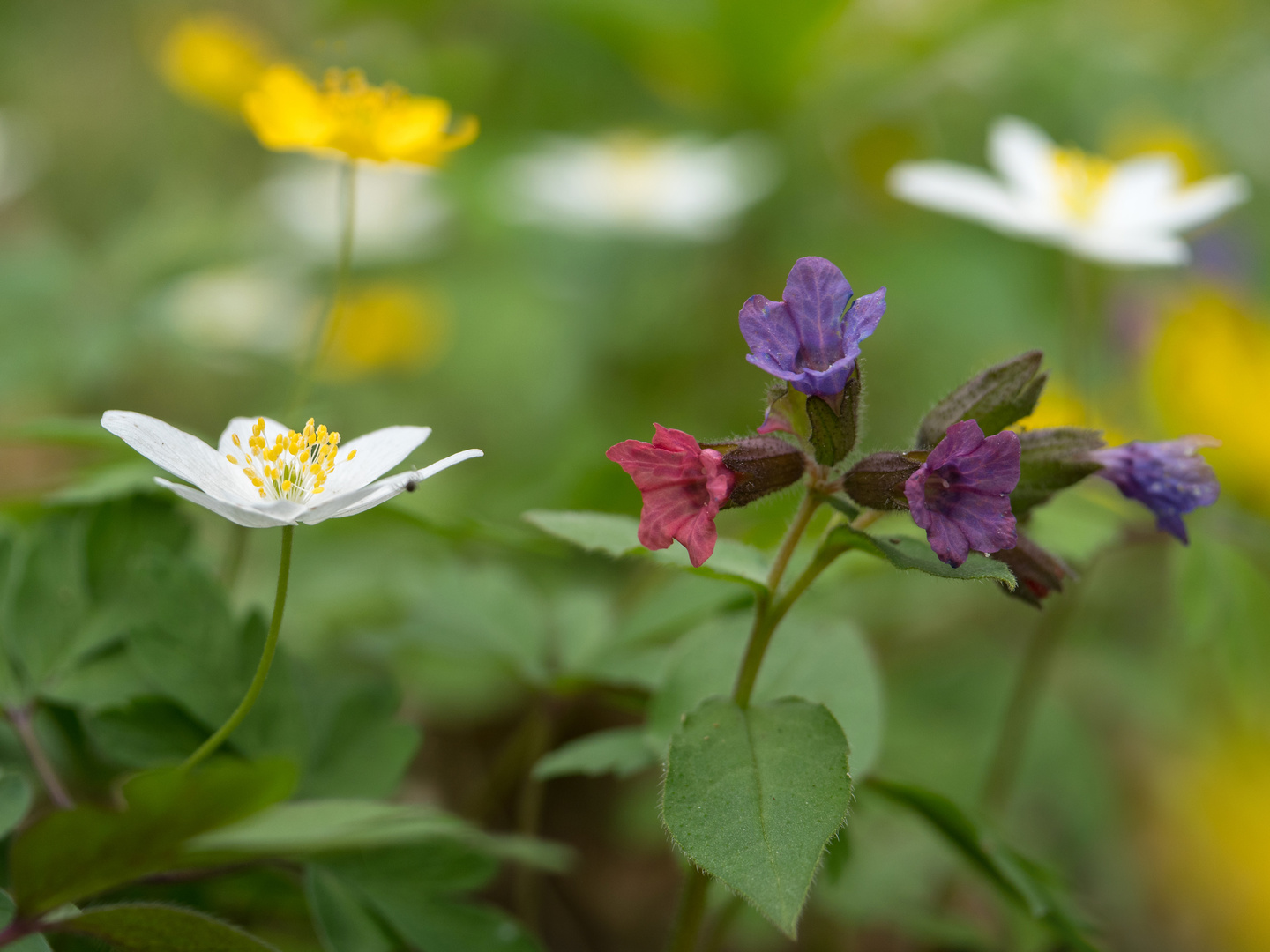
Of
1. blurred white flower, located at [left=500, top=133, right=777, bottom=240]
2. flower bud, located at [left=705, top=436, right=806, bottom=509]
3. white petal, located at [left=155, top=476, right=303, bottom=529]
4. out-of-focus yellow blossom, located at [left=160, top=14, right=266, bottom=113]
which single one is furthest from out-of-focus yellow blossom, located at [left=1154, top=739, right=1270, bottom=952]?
out-of-focus yellow blossom, located at [left=160, top=14, right=266, bottom=113]

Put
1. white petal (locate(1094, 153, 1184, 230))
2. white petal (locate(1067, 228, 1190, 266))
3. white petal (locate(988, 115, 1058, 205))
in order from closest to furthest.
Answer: white petal (locate(1067, 228, 1190, 266)) → white petal (locate(1094, 153, 1184, 230)) → white petal (locate(988, 115, 1058, 205))

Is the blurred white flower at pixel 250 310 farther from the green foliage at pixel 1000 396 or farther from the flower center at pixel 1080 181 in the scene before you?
the green foliage at pixel 1000 396

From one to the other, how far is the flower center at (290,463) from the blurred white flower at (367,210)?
2.83m

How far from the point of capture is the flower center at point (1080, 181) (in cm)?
199

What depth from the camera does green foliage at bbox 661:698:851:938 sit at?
89 centimetres

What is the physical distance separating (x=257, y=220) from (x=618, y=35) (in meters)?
1.53

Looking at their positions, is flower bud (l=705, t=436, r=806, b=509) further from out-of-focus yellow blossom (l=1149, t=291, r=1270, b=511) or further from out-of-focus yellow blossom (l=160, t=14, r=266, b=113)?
out-of-focus yellow blossom (l=160, t=14, r=266, b=113)

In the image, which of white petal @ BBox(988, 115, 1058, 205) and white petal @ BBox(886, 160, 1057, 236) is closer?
white petal @ BBox(886, 160, 1057, 236)

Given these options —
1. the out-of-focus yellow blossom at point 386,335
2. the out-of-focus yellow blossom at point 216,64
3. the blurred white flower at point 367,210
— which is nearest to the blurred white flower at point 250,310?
the out-of-focus yellow blossom at point 386,335

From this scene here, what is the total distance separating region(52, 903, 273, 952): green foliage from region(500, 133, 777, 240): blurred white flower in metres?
2.80

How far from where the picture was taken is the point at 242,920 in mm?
1536

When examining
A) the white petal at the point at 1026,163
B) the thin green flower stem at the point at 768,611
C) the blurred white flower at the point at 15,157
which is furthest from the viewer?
the blurred white flower at the point at 15,157

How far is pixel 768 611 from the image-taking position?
3.49ft

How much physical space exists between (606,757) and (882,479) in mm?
506
